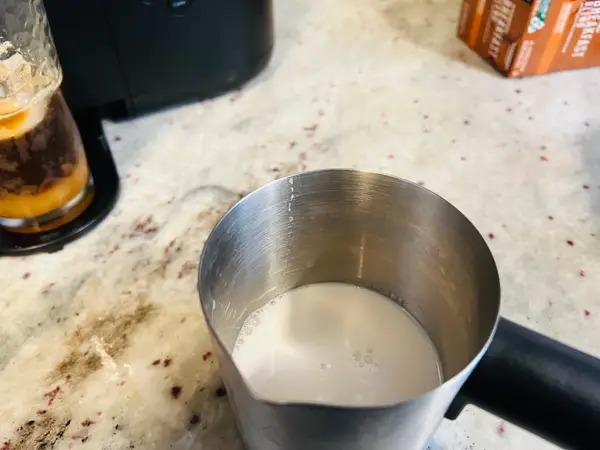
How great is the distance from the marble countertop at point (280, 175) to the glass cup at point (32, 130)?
0.04m

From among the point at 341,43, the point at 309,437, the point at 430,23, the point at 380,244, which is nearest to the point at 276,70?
the point at 341,43

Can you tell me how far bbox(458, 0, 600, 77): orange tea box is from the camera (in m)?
0.56

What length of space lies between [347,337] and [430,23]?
17.1 inches

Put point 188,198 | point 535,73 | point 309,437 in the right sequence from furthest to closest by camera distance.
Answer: point 535,73, point 188,198, point 309,437

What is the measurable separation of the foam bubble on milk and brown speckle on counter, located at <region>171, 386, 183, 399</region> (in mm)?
44

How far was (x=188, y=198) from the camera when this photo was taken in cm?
49

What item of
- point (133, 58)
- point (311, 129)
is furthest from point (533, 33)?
point (133, 58)

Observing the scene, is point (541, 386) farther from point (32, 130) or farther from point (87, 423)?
point (32, 130)

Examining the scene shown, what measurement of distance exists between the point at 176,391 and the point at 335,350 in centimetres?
10

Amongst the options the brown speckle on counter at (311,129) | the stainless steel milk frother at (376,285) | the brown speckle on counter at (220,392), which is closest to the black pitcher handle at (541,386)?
the stainless steel milk frother at (376,285)

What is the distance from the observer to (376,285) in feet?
1.32

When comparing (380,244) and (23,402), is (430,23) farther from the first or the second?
(23,402)

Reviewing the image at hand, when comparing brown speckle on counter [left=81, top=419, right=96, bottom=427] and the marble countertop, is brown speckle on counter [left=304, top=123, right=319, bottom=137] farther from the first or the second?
brown speckle on counter [left=81, top=419, right=96, bottom=427]

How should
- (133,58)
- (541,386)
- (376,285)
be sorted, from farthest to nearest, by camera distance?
(133,58) < (376,285) < (541,386)
